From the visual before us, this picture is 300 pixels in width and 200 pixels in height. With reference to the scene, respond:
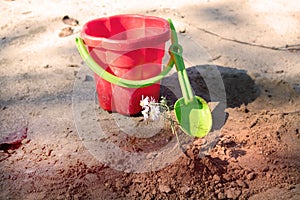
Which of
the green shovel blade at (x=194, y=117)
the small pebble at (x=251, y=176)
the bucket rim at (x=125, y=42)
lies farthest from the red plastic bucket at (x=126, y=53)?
the small pebble at (x=251, y=176)

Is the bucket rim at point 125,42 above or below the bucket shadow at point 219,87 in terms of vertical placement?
above

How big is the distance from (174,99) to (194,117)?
22 cm

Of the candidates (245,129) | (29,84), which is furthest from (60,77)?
(245,129)

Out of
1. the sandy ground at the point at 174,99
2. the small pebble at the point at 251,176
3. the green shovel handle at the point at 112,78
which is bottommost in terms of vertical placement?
the small pebble at the point at 251,176

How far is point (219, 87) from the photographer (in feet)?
6.13

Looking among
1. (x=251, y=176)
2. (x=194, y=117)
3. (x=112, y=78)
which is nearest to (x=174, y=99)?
(x=194, y=117)

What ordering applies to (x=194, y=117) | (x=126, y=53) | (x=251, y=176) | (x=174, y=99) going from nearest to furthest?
(x=251, y=176) → (x=126, y=53) → (x=194, y=117) → (x=174, y=99)

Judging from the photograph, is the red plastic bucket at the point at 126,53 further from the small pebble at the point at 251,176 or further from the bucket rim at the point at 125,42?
the small pebble at the point at 251,176

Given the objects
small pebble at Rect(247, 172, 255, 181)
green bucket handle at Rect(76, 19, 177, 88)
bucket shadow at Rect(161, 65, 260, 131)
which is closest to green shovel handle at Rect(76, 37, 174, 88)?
green bucket handle at Rect(76, 19, 177, 88)

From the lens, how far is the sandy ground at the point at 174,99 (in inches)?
52.7

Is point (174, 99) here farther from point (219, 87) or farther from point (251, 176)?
point (251, 176)

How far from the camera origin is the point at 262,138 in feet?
5.02

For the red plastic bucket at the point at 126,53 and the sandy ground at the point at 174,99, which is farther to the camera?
the red plastic bucket at the point at 126,53

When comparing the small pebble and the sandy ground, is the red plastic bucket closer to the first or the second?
the sandy ground
